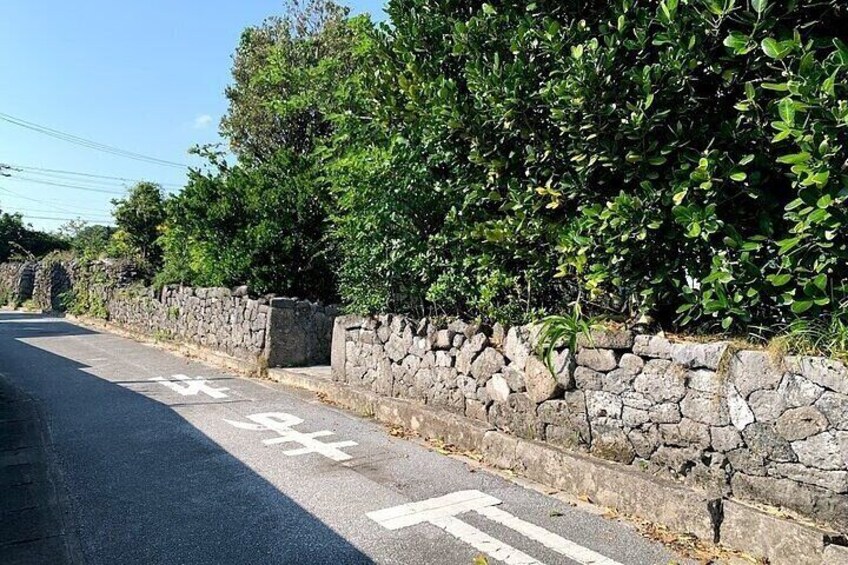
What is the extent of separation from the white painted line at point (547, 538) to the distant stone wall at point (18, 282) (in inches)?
1223

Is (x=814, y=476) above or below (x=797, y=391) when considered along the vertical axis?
below

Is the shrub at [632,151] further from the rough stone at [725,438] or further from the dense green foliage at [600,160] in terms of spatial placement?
the rough stone at [725,438]

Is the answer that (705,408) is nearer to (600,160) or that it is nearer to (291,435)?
(600,160)

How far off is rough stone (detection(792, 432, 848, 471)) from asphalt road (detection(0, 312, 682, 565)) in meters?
0.89

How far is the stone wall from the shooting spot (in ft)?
10.6

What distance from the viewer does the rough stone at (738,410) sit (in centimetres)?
355

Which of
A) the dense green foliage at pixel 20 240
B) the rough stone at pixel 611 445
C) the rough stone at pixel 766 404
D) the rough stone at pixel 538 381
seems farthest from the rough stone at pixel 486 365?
the dense green foliage at pixel 20 240

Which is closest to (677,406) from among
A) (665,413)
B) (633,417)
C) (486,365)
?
(665,413)

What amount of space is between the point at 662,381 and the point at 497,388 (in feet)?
5.60

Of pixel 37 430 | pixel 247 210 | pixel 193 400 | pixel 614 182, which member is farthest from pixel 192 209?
pixel 614 182

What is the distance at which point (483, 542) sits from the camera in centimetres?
362

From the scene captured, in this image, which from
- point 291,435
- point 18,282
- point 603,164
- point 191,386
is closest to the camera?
point 603,164

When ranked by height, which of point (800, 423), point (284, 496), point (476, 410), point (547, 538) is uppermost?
point (800, 423)

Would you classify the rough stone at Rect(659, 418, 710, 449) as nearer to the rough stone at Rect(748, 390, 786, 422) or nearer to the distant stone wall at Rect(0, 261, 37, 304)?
the rough stone at Rect(748, 390, 786, 422)
